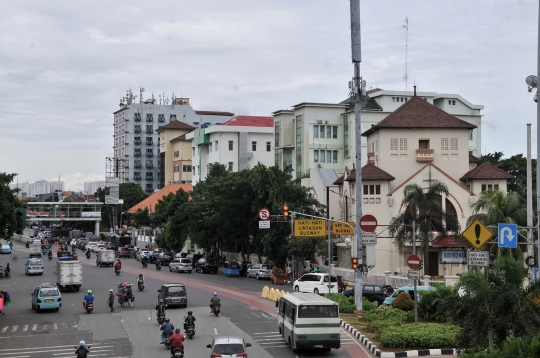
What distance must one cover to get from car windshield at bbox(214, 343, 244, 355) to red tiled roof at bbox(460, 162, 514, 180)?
48.7 meters

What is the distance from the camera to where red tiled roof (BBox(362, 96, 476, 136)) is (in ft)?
234

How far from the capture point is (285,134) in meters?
96.3

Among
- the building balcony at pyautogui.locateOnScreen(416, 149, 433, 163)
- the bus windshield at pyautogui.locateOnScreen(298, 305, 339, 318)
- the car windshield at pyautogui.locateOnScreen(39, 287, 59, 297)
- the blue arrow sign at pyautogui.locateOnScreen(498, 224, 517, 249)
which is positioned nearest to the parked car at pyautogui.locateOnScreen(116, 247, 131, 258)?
the building balcony at pyautogui.locateOnScreen(416, 149, 433, 163)

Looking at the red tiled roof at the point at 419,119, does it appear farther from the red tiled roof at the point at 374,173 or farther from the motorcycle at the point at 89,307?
the motorcycle at the point at 89,307

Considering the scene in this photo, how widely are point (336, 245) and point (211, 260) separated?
1437 cm

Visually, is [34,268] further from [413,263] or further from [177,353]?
[413,263]

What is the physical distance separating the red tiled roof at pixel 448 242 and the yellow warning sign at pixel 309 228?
12192 mm

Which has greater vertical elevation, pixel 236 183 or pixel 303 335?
pixel 236 183

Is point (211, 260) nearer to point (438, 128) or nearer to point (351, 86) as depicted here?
point (438, 128)

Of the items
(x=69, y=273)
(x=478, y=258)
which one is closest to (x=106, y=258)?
(x=69, y=273)

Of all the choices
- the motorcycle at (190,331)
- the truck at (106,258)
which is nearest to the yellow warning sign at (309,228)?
the motorcycle at (190,331)

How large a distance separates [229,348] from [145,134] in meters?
163

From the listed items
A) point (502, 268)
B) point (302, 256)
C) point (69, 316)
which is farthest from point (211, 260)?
point (502, 268)

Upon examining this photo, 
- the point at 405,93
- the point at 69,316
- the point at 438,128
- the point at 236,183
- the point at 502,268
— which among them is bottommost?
the point at 69,316
